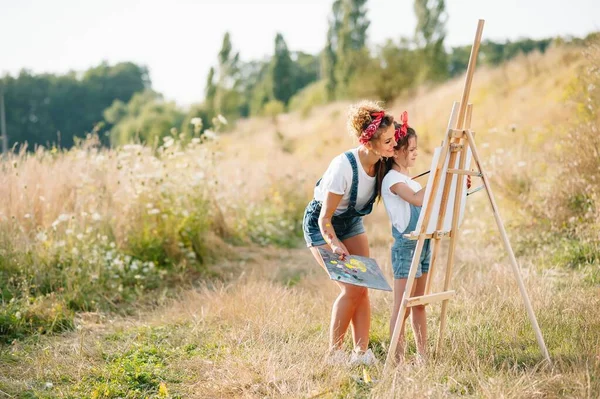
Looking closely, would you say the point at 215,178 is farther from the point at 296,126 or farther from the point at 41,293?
the point at 296,126

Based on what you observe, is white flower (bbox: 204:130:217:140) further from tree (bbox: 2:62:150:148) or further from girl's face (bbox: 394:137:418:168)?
tree (bbox: 2:62:150:148)

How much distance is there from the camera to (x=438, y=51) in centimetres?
2717

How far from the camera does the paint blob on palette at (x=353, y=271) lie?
3.39 meters

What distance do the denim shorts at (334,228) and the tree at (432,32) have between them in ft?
75.4

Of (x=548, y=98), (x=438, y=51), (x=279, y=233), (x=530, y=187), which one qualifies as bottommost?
(x=279, y=233)

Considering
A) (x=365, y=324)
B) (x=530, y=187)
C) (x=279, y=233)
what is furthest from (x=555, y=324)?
(x=279, y=233)

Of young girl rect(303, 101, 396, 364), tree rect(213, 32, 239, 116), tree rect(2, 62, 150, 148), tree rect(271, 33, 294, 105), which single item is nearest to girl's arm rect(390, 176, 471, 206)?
young girl rect(303, 101, 396, 364)

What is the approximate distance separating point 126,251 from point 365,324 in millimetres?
3492

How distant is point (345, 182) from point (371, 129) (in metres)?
0.35

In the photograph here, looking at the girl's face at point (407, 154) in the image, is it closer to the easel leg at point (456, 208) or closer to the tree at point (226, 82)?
the easel leg at point (456, 208)

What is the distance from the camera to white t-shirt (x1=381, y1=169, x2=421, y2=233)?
349 cm

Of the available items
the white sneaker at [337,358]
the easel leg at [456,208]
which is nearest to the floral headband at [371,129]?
the easel leg at [456,208]

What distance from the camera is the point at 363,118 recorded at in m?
3.52

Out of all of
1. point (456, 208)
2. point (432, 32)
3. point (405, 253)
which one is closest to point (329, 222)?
point (405, 253)
